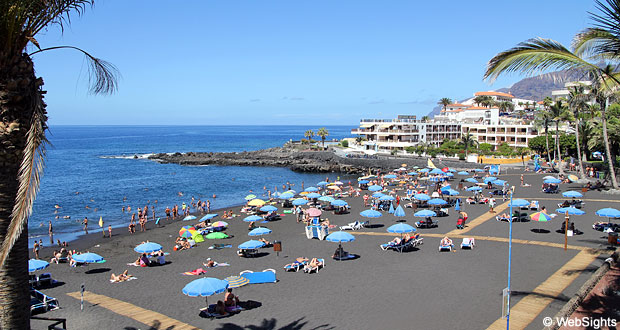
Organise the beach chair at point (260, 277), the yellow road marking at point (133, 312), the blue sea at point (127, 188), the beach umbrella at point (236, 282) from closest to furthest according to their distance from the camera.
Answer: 1. the yellow road marking at point (133, 312)
2. the beach umbrella at point (236, 282)
3. the beach chair at point (260, 277)
4. the blue sea at point (127, 188)

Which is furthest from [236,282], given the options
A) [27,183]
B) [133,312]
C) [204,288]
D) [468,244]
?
[27,183]

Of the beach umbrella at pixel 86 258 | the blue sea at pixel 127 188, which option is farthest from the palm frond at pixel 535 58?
the blue sea at pixel 127 188

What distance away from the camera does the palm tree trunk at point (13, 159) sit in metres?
5.34

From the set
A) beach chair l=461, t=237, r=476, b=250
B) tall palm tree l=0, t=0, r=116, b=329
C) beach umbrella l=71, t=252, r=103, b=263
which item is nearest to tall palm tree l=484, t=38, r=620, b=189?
tall palm tree l=0, t=0, r=116, b=329

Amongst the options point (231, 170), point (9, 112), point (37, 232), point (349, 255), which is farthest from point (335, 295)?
point (231, 170)

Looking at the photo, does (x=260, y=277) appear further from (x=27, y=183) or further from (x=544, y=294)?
(x=27, y=183)

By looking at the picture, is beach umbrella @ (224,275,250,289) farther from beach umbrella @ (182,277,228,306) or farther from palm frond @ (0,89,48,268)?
palm frond @ (0,89,48,268)

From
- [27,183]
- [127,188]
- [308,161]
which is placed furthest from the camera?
[308,161]

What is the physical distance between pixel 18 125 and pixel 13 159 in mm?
431

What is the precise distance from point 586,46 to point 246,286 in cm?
1418

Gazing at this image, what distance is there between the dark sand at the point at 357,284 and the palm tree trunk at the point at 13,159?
8728 millimetres

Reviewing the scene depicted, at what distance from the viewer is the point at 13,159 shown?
547 centimetres

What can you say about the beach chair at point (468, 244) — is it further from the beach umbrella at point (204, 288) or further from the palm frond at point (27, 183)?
the palm frond at point (27, 183)

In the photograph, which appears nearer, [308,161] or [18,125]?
[18,125]
